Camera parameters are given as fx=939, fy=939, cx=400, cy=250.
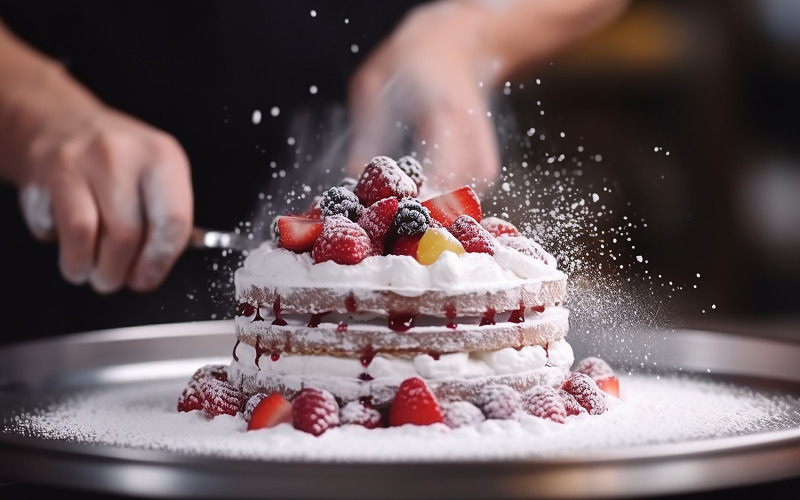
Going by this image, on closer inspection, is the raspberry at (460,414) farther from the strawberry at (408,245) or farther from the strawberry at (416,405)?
the strawberry at (408,245)

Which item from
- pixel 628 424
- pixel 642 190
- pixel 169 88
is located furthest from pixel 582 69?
pixel 628 424

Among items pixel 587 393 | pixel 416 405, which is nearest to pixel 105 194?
pixel 416 405

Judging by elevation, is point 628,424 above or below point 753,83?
below

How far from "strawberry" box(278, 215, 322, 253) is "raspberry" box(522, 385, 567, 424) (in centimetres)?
60

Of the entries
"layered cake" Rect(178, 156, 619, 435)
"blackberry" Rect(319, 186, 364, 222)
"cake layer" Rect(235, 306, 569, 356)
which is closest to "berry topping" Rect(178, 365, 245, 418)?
"layered cake" Rect(178, 156, 619, 435)

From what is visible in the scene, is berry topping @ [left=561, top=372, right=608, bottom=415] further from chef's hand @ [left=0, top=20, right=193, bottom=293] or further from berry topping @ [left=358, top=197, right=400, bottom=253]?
chef's hand @ [left=0, top=20, right=193, bottom=293]

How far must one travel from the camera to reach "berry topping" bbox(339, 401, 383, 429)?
1951 mm

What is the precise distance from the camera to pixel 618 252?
2.76 meters

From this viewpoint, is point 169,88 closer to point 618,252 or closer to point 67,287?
point 67,287

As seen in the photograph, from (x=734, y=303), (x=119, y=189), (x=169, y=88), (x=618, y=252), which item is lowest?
(x=734, y=303)

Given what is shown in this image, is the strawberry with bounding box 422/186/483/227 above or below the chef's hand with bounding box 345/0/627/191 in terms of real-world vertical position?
below

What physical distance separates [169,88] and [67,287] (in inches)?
36.4

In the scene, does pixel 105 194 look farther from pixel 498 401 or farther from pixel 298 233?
pixel 498 401

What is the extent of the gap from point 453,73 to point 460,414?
236 centimetres
